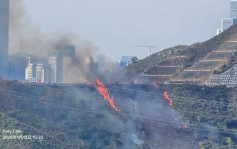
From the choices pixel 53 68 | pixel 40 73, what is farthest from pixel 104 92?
pixel 40 73

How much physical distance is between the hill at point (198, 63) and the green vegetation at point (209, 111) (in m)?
11.5

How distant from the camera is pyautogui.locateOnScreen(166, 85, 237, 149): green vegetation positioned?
119 meters

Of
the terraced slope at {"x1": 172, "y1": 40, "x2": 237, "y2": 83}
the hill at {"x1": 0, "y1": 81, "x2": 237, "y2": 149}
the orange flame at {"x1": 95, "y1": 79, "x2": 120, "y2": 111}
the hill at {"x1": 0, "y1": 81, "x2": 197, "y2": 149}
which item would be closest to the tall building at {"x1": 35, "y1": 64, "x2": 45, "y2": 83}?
the orange flame at {"x1": 95, "y1": 79, "x2": 120, "y2": 111}

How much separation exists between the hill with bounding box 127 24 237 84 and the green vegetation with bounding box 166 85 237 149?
1150 cm

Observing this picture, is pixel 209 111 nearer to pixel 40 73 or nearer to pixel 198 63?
pixel 198 63

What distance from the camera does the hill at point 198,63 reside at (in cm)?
15250

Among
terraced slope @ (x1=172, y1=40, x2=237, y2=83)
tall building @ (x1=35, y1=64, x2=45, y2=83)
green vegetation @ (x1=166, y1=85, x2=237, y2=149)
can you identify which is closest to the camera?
green vegetation @ (x1=166, y1=85, x2=237, y2=149)

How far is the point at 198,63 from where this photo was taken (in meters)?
158

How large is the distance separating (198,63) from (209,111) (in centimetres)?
2928

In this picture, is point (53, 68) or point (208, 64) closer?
point (53, 68)

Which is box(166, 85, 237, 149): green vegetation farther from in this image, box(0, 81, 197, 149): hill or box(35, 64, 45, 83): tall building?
box(35, 64, 45, 83): tall building

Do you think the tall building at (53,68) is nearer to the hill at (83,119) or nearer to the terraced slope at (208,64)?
the hill at (83,119)

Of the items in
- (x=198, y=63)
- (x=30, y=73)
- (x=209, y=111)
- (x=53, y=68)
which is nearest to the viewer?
(x=53, y=68)

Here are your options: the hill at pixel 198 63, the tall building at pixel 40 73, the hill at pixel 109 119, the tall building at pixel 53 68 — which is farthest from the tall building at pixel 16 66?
the hill at pixel 109 119
